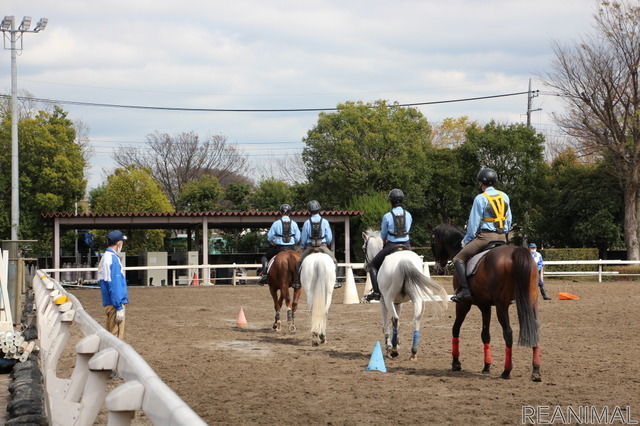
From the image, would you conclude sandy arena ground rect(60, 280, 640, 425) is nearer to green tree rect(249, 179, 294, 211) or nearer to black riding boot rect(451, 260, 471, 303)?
black riding boot rect(451, 260, 471, 303)

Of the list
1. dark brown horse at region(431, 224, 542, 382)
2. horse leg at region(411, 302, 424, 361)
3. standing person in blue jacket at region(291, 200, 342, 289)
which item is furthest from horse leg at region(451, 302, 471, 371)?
standing person in blue jacket at region(291, 200, 342, 289)

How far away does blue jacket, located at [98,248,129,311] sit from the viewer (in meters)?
10.1

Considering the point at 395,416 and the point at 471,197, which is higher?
the point at 471,197

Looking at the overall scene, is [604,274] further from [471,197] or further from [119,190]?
[119,190]

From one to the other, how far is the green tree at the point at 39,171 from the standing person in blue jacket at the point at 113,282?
34.7 metres

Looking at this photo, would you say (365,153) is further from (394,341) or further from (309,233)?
(394,341)

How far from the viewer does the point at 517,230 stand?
46.8 meters

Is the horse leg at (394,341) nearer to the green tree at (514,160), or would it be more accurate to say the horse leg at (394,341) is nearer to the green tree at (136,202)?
the green tree at (514,160)

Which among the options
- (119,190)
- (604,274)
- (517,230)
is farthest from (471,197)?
(119,190)

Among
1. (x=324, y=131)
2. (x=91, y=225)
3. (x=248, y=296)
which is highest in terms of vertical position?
(x=324, y=131)

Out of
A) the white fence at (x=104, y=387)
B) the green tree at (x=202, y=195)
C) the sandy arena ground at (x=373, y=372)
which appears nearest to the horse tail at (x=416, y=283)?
the sandy arena ground at (x=373, y=372)

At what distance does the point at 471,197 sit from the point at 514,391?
4094cm

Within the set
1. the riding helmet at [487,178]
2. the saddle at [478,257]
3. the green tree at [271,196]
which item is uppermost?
the green tree at [271,196]

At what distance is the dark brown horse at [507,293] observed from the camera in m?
8.75
